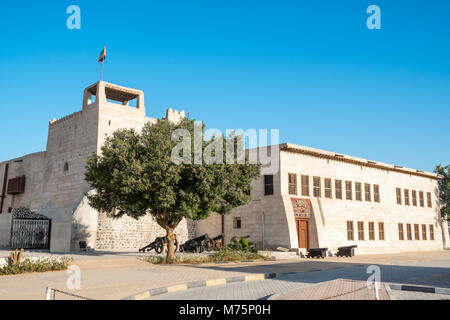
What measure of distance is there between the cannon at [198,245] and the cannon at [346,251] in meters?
8.97

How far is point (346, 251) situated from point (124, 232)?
53.2 feet

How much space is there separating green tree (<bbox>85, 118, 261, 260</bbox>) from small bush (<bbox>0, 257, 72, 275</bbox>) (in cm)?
418

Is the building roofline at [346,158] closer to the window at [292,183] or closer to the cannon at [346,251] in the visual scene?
the window at [292,183]

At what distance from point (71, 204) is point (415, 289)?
28917mm

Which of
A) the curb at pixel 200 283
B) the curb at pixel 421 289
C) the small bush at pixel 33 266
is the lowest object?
the curb at pixel 200 283

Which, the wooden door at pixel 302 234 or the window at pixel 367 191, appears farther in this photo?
the window at pixel 367 191

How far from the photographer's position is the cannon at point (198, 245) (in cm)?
2722

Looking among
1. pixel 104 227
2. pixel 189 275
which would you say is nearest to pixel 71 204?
pixel 104 227

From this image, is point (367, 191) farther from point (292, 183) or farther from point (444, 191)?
point (444, 191)

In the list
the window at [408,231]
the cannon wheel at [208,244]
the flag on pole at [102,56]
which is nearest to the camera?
the cannon wheel at [208,244]

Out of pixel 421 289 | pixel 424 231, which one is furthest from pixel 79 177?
pixel 424 231

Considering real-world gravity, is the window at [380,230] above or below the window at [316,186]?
below

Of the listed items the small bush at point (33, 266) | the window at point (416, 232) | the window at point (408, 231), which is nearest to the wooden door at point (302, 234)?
the window at point (408, 231)
